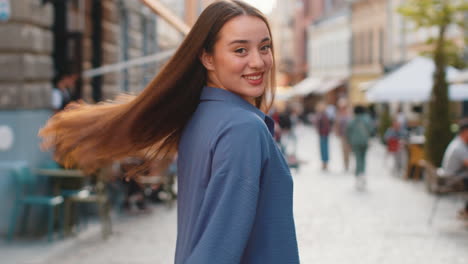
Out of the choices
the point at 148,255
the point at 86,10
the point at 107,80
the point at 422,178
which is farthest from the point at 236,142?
the point at 422,178

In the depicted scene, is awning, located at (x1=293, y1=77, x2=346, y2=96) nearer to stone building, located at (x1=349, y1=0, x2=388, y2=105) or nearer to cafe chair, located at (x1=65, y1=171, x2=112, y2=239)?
stone building, located at (x1=349, y1=0, x2=388, y2=105)

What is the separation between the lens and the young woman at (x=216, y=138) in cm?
174

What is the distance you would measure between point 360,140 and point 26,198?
289 inches

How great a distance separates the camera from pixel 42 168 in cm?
868

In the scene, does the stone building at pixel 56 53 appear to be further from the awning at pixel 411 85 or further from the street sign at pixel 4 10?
the awning at pixel 411 85

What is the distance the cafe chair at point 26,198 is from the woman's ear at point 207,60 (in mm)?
6348

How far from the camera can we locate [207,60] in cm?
209

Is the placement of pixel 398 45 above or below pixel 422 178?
above

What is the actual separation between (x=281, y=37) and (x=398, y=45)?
4613cm

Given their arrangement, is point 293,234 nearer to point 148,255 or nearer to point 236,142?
point 236,142

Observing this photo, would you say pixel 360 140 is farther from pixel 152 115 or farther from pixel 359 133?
pixel 152 115

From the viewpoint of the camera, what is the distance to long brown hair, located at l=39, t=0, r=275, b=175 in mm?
2049

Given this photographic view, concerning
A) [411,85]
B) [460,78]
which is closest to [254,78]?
[460,78]

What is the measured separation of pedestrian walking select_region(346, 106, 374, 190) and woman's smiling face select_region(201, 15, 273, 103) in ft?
38.2
